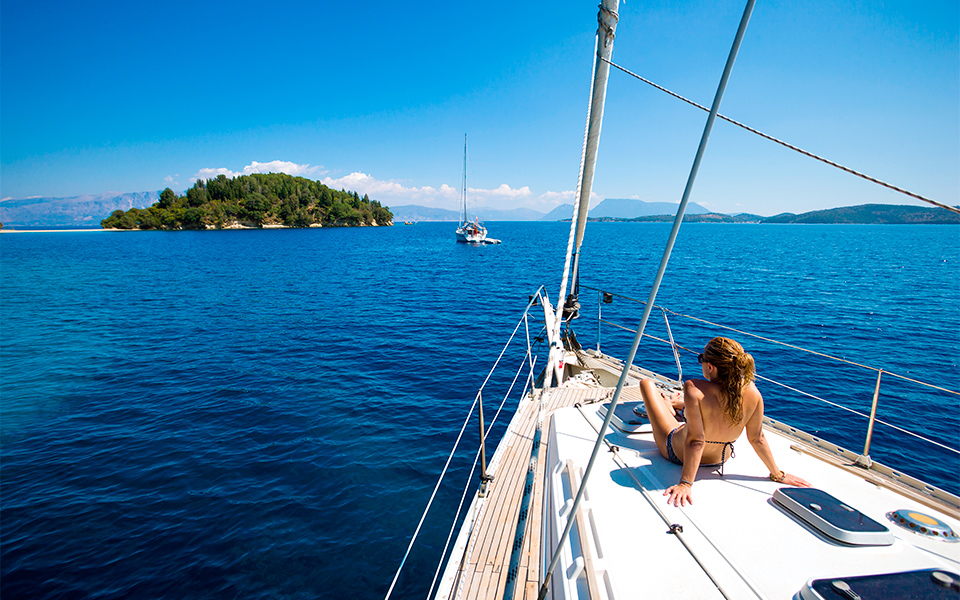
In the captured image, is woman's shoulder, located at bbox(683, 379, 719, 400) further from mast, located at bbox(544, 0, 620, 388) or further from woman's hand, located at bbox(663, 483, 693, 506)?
mast, located at bbox(544, 0, 620, 388)

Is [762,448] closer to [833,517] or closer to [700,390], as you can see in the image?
[833,517]

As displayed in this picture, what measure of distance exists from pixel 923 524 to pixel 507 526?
3.94m

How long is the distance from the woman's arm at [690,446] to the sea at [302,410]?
2.04m

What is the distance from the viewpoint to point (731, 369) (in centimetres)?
321

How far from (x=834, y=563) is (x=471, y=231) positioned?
8388 centimetres

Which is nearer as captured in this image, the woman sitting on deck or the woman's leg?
the woman sitting on deck

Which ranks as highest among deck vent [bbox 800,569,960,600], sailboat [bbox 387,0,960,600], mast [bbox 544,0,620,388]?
mast [bbox 544,0,620,388]

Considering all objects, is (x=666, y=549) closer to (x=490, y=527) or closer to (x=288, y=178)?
(x=490, y=527)

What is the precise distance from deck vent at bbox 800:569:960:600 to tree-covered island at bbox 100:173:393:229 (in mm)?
156945

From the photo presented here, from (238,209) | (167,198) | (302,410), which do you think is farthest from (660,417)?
(167,198)

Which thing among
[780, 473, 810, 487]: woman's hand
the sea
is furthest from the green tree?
[780, 473, 810, 487]: woman's hand

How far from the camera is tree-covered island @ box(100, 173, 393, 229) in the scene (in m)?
130

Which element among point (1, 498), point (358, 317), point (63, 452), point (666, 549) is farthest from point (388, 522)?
point (358, 317)

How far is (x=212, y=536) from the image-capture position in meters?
7.34
